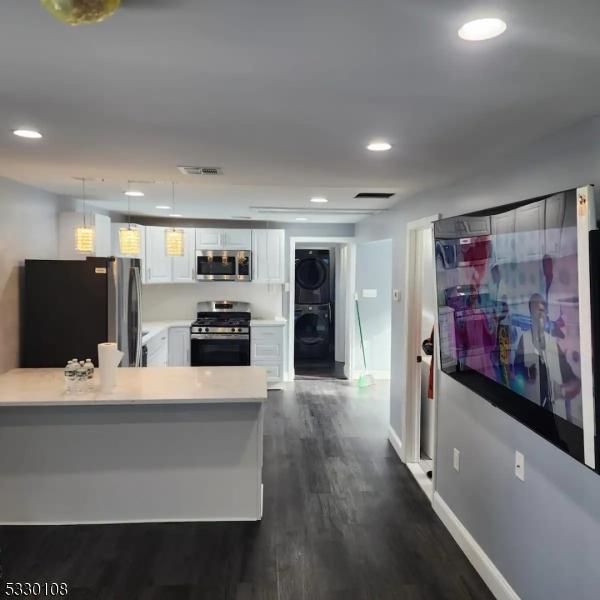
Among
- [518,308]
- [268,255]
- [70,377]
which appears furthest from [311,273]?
[518,308]

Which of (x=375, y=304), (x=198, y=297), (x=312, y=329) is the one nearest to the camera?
(x=198, y=297)

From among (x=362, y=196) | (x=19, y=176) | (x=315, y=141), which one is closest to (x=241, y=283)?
(x=362, y=196)

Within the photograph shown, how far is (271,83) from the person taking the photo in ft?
5.12

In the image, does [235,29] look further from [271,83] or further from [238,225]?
[238,225]

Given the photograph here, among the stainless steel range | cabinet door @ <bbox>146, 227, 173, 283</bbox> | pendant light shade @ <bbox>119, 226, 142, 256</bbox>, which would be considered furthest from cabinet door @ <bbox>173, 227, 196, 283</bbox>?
pendant light shade @ <bbox>119, 226, 142, 256</bbox>

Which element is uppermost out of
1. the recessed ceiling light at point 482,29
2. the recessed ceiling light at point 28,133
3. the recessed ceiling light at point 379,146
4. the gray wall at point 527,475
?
the recessed ceiling light at point 28,133

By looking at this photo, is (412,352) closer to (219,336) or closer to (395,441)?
(395,441)

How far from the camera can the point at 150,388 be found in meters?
3.18

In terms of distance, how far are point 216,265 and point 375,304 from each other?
8.05ft

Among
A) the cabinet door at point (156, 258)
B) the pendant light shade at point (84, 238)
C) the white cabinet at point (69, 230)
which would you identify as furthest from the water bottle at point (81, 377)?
the cabinet door at point (156, 258)

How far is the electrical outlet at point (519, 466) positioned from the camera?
7.59ft

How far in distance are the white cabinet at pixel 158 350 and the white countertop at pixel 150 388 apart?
5.98 ft

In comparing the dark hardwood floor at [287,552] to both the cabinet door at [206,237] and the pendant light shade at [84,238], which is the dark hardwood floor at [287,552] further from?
the cabinet door at [206,237]

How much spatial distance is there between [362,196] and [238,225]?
3000 mm
